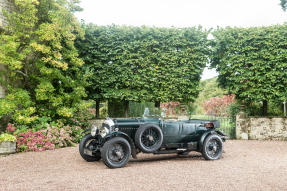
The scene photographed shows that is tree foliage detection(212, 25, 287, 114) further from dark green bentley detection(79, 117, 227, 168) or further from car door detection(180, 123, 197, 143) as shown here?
car door detection(180, 123, 197, 143)

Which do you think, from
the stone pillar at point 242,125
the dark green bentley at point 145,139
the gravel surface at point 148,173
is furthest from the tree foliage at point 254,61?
the dark green bentley at point 145,139

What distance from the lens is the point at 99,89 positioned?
11898 mm

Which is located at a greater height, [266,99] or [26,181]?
[266,99]

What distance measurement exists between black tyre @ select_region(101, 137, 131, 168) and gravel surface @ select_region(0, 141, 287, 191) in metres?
0.19

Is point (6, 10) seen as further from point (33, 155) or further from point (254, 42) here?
point (254, 42)

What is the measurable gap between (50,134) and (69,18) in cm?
432

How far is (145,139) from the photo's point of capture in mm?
6473

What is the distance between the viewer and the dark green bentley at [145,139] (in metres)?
6.05

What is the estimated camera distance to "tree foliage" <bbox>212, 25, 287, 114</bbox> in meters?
11.0

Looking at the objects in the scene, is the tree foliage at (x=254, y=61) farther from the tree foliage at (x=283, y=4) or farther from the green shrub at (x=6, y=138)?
the green shrub at (x=6, y=138)

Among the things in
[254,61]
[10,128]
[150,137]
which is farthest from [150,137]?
[254,61]

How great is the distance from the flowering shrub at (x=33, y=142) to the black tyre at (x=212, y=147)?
510 cm

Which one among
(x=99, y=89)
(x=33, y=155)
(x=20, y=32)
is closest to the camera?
(x=33, y=155)

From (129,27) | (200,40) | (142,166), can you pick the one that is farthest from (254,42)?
(142,166)
